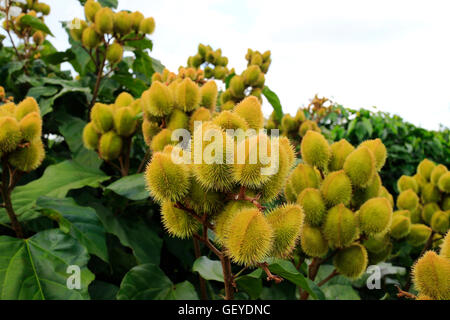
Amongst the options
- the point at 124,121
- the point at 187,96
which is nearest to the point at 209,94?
the point at 187,96

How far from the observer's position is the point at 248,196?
60cm

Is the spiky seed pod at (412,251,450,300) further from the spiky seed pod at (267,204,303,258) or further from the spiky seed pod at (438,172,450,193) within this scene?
the spiky seed pod at (438,172,450,193)

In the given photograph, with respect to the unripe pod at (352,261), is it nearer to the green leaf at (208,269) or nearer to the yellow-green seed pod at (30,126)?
the green leaf at (208,269)

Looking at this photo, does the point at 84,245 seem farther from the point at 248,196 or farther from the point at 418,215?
the point at 418,215

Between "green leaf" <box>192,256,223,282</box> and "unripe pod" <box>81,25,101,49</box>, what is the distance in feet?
3.36

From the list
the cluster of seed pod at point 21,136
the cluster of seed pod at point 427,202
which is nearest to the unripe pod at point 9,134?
the cluster of seed pod at point 21,136

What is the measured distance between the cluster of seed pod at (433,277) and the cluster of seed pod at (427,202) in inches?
41.2

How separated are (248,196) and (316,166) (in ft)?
1.85

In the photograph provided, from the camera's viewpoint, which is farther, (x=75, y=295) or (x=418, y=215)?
(x=418, y=215)

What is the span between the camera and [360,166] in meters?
1.02

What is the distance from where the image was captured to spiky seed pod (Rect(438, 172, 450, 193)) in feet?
5.24

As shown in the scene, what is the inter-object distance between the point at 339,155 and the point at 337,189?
150 mm
